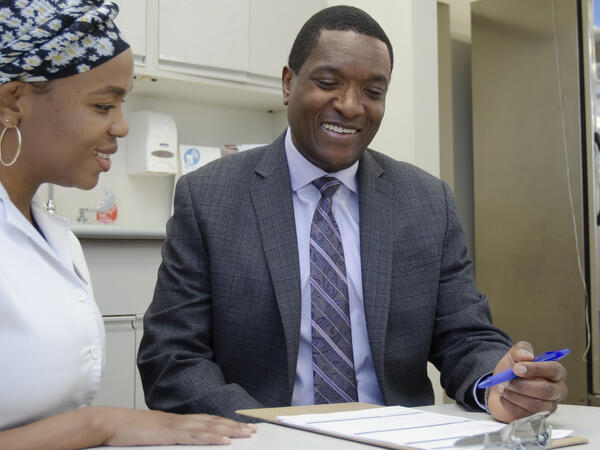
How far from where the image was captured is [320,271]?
4.54 feet

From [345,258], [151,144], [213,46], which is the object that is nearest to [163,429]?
[345,258]

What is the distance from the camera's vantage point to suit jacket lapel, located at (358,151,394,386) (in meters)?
1.35

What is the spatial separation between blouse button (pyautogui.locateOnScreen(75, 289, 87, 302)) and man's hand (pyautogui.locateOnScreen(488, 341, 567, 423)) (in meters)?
0.62

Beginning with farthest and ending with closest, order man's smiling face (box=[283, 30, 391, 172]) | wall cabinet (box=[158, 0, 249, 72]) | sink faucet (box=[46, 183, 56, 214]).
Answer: wall cabinet (box=[158, 0, 249, 72]) → sink faucet (box=[46, 183, 56, 214]) → man's smiling face (box=[283, 30, 391, 172])

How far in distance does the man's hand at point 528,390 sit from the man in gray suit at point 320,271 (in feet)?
0.42

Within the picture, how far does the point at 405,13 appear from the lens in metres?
2.96

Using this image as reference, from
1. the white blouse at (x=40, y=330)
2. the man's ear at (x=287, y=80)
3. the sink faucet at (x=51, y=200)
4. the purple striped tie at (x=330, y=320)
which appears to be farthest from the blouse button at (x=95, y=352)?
the sink faucet at (x=51, y=200)

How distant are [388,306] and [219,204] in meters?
0.38

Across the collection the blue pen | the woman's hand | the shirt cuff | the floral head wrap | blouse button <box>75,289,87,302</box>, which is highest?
the floral head wrap

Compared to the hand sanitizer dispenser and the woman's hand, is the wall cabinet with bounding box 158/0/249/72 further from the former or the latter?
the woman's hand

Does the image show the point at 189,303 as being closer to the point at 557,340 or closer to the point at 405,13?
the point at 405,13

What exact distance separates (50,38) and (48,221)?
0.98 feet

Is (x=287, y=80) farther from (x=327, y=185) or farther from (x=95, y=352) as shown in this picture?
(x=95, y=352)

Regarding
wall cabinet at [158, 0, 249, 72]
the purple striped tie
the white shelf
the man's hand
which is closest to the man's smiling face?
the purple striped tie
